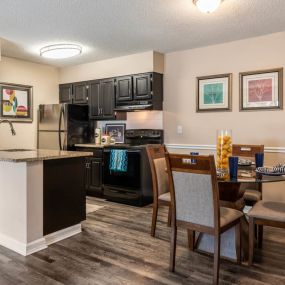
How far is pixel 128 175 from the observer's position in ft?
14.9

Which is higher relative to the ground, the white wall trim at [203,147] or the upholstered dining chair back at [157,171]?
the white wall trim at [203,147]

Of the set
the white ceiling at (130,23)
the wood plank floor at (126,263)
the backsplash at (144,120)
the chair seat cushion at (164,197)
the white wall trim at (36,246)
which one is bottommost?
the wood plank floor at (126,263)

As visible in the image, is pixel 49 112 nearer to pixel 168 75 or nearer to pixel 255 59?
pixel 168 75

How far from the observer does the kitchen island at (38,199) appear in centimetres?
271

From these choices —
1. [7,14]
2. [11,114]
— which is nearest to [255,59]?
[7,14]

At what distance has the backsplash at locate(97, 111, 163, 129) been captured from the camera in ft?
16.3

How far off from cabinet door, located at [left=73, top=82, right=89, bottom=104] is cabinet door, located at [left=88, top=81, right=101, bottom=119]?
0.13 m

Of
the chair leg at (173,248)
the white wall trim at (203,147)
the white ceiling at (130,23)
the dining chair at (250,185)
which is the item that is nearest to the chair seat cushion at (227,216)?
the chair leg at (173,248)

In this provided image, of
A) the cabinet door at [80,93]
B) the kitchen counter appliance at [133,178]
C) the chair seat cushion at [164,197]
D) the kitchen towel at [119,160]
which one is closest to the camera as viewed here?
the chair seat cushion at [164,197]

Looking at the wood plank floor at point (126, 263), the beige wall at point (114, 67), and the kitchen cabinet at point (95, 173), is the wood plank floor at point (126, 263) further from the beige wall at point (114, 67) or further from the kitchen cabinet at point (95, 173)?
the beige wall at point (114, 67)

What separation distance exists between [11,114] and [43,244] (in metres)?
3.13

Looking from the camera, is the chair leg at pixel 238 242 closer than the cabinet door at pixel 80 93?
Yes

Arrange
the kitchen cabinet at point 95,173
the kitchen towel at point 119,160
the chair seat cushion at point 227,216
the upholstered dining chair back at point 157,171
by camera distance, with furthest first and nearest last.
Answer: the kitchen cabinet at point 95,173 → the kitchen towel at point 119,160 → the upholstered dining chair back at point 157,171 → the chair seat cushion at point 227,216

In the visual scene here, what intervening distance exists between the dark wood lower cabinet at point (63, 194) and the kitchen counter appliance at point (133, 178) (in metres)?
1.27
